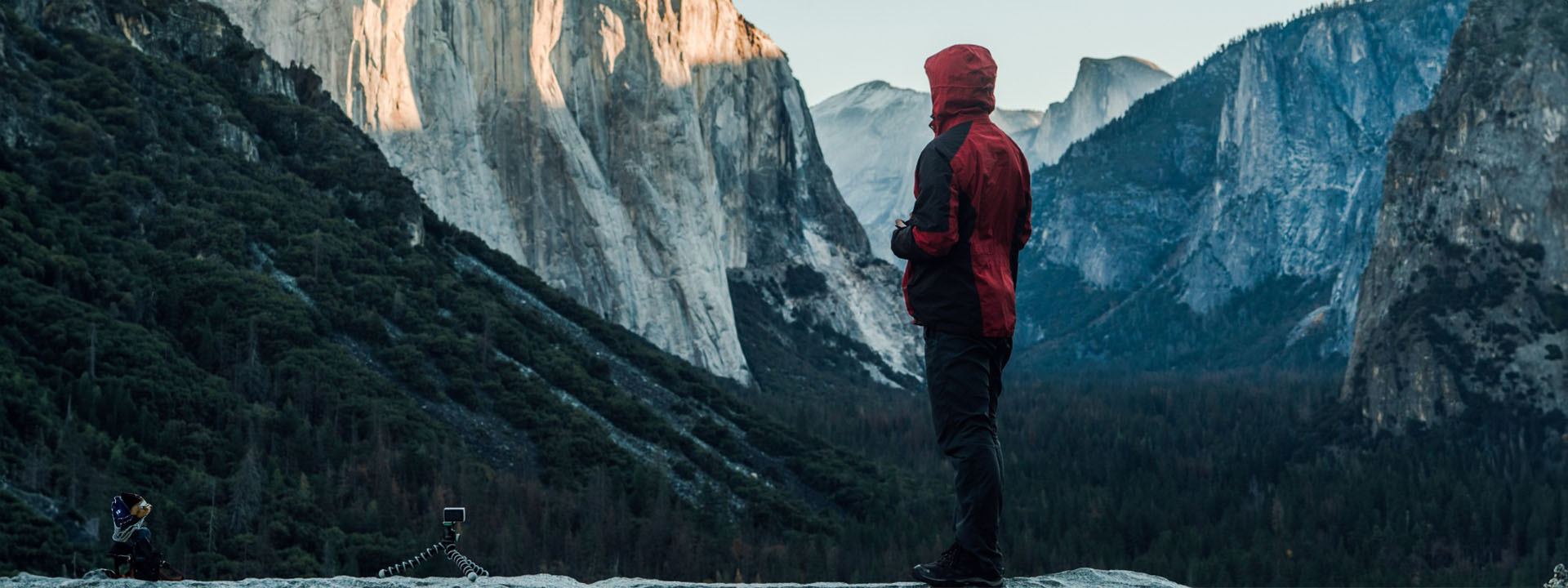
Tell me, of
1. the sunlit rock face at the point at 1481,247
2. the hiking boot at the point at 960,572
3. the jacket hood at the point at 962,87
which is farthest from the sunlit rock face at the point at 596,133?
the hiking boot at the point at 960,572

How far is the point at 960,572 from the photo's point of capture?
11.3 m

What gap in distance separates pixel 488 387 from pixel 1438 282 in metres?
87.2

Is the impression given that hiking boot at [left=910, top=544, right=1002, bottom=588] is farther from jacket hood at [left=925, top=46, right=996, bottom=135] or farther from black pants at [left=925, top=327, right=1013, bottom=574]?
jacket hood at [left=925, top=46, right=996, bottom=135]

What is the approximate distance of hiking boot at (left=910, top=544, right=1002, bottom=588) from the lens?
37.0 feet

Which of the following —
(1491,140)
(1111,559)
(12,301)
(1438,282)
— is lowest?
(1111,559)

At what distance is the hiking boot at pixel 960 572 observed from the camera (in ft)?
37.0

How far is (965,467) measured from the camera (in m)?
11.1

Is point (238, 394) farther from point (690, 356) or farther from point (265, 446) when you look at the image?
point (690, 356)

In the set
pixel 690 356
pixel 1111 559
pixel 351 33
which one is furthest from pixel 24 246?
pixel 690 356

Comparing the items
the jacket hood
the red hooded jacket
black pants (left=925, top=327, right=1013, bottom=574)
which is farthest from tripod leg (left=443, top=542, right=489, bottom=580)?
the jacket hood

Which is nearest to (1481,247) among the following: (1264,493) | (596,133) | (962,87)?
(1264,493)

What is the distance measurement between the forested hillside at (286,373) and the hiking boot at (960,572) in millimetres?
31058

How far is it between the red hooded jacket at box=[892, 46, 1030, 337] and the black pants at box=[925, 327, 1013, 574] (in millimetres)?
157

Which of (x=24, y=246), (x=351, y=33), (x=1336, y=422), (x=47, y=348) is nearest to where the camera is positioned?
(x=47, y=348)
